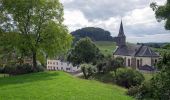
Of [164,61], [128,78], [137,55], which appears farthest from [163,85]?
[137,55]

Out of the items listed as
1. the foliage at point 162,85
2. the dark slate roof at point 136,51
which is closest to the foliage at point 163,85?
the foliage at point 162,85

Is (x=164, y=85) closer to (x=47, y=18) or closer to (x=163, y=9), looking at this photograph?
(x=163, y=9)

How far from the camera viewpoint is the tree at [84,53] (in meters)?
87.4

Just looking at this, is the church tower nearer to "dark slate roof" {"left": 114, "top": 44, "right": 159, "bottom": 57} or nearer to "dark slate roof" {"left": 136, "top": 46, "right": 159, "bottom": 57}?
"dark slate roof" {"left": 114, "top": 44, "right": 159, "bottom": 57}

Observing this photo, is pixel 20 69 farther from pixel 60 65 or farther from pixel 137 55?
pixel 60 65

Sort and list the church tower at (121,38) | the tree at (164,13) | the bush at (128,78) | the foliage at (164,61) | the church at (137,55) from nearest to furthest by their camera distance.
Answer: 1. the tree at (164,13)
2. the foliage at (164,61)
3. the bush at (128,78)
4. the church at (137,55)
5. the church tower at (121,38)

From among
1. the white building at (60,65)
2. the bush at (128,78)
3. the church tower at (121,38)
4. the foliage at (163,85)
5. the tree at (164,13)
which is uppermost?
the church tower at (121,38)

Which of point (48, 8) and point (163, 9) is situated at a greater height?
point (48, 8)

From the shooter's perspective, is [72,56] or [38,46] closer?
[38,46]

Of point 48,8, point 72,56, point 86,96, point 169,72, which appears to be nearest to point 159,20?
point 169,72

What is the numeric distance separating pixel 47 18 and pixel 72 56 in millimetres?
43112

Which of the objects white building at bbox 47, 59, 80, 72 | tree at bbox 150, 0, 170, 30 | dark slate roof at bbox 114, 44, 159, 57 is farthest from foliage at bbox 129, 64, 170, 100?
white building at bbox 47, 59, 80, 72

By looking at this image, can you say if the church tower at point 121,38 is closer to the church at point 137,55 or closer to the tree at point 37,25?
the church at point 137,55

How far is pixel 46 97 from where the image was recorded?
73.8ft
